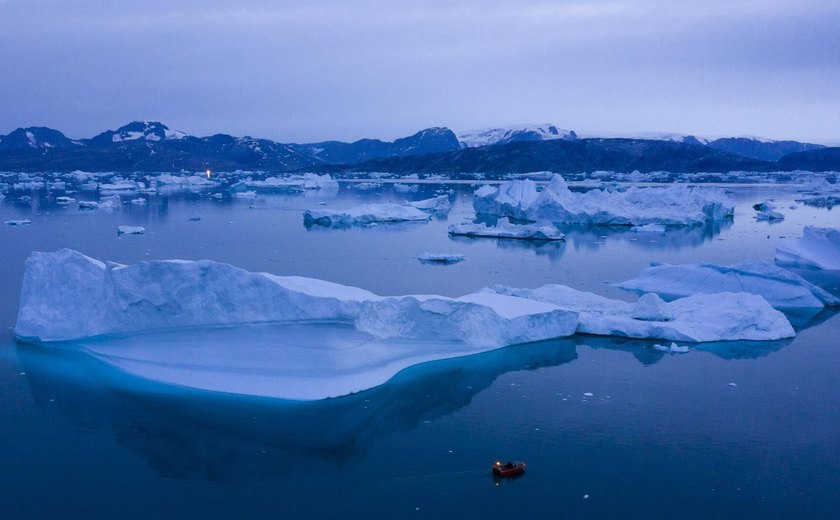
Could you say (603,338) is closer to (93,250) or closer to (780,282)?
→ (780,282)

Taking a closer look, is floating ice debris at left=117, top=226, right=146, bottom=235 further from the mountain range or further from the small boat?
the mountain range

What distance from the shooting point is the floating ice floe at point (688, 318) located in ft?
29.3

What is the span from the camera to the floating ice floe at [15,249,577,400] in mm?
7156

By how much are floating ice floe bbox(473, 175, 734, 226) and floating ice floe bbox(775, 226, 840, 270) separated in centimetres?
850

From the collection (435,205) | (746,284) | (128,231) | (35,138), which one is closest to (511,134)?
(35,138)

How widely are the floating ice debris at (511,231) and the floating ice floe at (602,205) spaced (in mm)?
4000

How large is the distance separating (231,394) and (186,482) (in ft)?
5.33

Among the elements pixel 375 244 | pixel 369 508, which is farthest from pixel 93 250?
pixel 369 508

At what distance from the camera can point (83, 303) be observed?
8.28 meters

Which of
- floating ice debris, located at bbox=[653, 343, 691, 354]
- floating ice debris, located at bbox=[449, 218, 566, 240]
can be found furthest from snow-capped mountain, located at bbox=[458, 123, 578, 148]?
floating ice debris, located at bbox=[653, 343, 691, 354]

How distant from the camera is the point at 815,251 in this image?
49.9 feet

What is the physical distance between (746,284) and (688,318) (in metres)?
2.39

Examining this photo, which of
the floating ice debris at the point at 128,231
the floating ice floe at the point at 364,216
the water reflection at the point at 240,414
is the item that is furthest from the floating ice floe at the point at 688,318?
the floating ice floe at the point at 364,216

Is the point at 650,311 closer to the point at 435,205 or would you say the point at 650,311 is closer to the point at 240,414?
the point at 240,414
